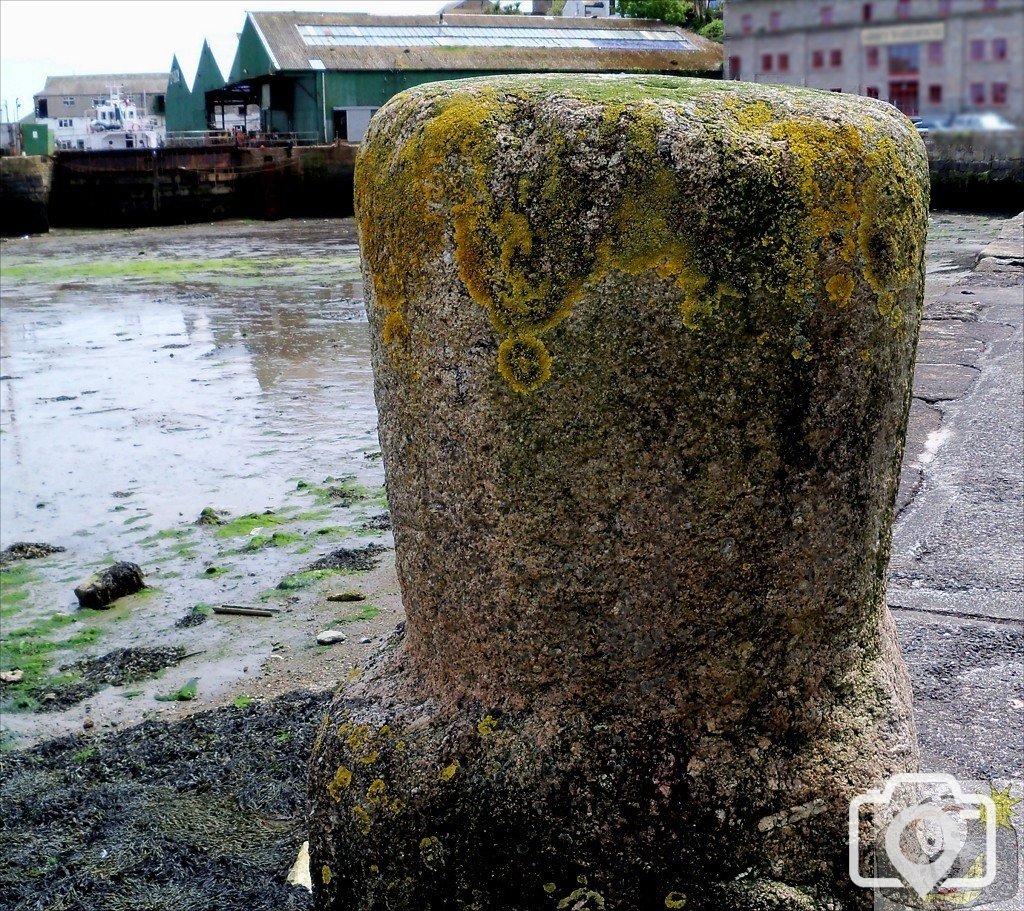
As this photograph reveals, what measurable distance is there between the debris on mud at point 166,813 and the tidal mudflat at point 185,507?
1.45ft

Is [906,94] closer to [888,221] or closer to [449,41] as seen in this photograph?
[888,221]

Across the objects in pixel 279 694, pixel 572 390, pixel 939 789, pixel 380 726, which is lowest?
pixel 279 694

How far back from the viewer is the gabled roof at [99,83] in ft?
344

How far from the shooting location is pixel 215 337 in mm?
13078

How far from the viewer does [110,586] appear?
5383mm

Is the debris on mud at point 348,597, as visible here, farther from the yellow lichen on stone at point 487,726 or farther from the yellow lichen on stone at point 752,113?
the yellow lichen on stone at point 752,113

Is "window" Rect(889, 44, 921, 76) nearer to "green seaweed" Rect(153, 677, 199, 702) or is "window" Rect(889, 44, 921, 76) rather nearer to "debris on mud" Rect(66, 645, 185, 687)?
"green seaweed" Rect(153, 677, 199, 702)

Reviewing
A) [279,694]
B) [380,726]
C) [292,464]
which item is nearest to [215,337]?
[292,464]

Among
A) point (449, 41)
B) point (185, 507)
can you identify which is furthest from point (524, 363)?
point (449, 41)

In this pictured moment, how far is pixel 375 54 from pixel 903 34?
1714 inches

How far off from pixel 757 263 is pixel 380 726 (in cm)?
97

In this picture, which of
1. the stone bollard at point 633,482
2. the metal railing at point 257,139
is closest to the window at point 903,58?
the stone bollard at point 633,482

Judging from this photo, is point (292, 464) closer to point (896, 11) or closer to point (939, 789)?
point (939, 789)

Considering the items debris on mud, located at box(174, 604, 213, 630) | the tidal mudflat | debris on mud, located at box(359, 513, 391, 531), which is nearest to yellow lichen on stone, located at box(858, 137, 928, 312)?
the tidal mudflat
